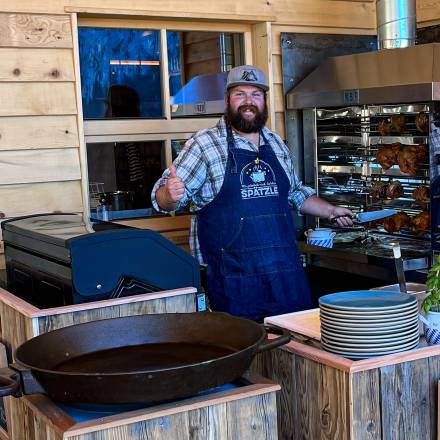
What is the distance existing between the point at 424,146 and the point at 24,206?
1.99 m

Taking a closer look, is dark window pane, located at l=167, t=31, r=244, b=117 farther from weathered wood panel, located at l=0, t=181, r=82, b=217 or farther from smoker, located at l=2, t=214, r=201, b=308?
Result: smoker, located at l=2, t=214, r=201, b=308

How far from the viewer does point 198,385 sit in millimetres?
1867

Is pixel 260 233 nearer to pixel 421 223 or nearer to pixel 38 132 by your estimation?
pixel 421 223

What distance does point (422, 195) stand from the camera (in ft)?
13.3

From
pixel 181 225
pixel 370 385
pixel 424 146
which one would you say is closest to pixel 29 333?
pixel 370 385

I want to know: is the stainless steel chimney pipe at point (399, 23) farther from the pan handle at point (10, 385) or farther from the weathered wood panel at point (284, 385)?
the pan handle at point (10, 385)

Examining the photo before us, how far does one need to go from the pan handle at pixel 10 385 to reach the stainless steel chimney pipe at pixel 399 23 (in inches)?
124

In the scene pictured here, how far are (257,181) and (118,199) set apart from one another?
0.95 metres

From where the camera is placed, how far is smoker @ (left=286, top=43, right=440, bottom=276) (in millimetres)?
3857

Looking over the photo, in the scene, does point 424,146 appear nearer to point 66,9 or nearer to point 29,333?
point 66,9

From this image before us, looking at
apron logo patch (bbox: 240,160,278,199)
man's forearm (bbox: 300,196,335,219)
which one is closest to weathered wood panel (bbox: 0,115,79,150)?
apron logo patch (bbox: 240,160,278,199)

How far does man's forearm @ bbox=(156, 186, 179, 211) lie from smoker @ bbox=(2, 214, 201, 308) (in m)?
0.40

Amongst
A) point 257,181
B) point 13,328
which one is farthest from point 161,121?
point 13,328

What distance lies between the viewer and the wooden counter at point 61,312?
2719 mm
